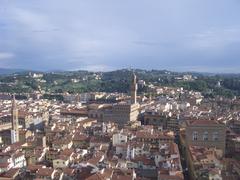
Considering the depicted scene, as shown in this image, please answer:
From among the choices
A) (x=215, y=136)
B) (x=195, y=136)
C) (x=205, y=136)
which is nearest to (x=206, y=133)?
(x=205, y=136)

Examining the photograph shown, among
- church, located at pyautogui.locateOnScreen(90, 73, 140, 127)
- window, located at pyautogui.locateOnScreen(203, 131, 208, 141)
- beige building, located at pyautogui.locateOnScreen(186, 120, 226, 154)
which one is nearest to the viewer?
beige building, located at pyautogui.locateOnScreen(186, 120, 226, 154)

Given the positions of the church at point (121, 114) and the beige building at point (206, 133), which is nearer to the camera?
the beige building at point (206, 133)

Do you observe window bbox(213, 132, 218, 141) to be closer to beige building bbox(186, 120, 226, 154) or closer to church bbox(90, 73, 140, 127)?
beige building bbox(186, 120, 226, 154)

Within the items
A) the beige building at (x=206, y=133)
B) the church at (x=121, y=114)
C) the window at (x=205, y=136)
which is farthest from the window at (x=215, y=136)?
the church at (x=121, y=114)

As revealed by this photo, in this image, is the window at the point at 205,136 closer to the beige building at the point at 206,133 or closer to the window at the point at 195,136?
the beige building at the point at 206,133

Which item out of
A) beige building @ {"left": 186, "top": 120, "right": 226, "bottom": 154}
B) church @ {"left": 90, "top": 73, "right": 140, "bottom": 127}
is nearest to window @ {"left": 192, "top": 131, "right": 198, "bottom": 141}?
beige building @ {"left": 186, "top": 120, "right": 226, "bottom": 154}

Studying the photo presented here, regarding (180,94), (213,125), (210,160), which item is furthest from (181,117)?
(180,94)

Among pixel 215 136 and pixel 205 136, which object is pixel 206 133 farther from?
pixel 215 136

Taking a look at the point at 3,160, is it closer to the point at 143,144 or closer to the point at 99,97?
the point at 143,144
